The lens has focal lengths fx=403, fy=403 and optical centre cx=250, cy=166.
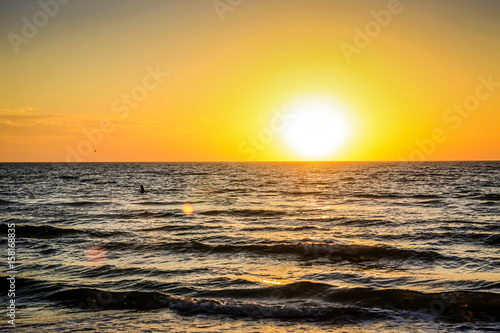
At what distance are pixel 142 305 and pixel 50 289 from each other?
358 centimetres

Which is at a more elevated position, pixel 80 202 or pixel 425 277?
pixel 80 202

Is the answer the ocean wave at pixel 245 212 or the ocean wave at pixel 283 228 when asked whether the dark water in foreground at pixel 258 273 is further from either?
the ocean wave at pixel 245 212

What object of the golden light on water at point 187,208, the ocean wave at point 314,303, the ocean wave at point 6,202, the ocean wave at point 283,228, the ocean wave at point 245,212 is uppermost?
the ocean wave at point 6,202

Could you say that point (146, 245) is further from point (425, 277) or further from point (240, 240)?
point (425, 277)

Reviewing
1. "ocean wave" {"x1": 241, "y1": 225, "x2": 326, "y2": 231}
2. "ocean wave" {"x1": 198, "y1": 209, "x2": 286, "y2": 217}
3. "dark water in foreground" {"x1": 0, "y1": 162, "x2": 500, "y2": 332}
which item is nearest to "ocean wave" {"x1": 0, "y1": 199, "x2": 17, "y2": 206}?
"dark water in foreground" {"x1": 0, "y1": 162, "x2": 500, "y2": 332}

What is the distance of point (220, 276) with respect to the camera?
14094 mm

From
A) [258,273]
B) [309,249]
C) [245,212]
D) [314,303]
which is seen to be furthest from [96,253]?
[245,212]

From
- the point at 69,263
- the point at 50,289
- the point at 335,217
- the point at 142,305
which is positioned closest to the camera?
the point at 142,305

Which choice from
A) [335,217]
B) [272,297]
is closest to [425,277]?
[272,297]

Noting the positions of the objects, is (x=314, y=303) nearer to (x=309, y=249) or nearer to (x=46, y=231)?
(x=309, y=249)

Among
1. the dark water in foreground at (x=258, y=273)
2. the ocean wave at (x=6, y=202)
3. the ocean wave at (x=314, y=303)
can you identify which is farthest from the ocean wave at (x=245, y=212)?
the ocean wave at (x=6, y=202)

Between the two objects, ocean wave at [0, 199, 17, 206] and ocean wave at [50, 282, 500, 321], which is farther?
ocean wave at [0, 199, 17, 206]

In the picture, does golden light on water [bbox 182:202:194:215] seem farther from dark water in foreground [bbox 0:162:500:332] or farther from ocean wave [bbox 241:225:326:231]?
ocean wave [bbox 241:225:326:231]

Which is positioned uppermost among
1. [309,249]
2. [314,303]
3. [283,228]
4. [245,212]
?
[245,212]
